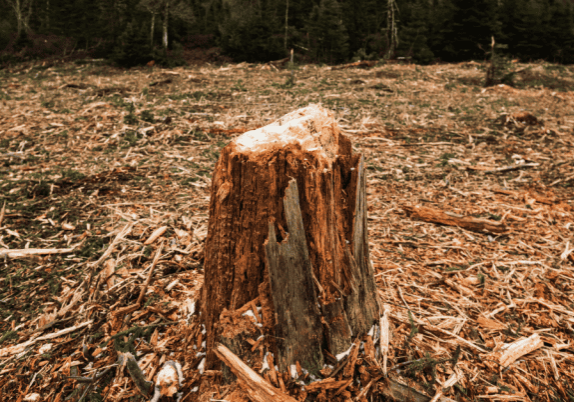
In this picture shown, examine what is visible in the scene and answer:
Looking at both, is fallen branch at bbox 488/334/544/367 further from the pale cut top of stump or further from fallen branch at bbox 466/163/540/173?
fallen branch at bbox 466/163/540/173

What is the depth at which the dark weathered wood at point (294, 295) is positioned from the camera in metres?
1.67

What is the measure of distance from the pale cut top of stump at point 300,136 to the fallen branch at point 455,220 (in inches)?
83.5

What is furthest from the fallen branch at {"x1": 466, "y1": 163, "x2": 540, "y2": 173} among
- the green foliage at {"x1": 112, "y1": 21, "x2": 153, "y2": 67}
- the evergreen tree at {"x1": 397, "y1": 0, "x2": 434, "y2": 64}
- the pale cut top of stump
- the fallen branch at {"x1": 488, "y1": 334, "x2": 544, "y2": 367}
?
the evergreen tree at {"x1": 397, "y1": 0, "x2": 434, "y2": 64}

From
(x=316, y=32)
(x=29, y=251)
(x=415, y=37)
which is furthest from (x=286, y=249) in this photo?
(x=415, y=37)

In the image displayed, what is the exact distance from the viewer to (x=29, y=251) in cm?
303

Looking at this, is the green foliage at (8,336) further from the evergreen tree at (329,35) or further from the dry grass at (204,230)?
the evergreen tree at (329,35)

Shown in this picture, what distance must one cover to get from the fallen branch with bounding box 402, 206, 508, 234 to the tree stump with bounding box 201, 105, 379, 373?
2095 mm

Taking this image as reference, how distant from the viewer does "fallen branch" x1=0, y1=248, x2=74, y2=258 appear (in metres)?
2.98

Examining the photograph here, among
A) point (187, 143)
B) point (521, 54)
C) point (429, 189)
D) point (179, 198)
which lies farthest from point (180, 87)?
point (521, 54)

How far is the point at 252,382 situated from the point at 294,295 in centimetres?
43

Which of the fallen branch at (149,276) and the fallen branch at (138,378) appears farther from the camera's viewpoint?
the fallen branch at (149,276)

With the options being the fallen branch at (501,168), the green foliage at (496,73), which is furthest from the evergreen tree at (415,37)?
the fallen branch at (501,168)

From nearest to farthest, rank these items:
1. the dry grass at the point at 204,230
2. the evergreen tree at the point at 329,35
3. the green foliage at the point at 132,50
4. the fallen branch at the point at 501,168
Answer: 1. the dry grass at the point at 204,230
2. the fallen branch at the point at 501,168
3. the green foliage at the point at 132,50
4. the evergreen tree at the point at 329,35

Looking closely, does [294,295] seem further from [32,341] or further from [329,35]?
[329,35]
